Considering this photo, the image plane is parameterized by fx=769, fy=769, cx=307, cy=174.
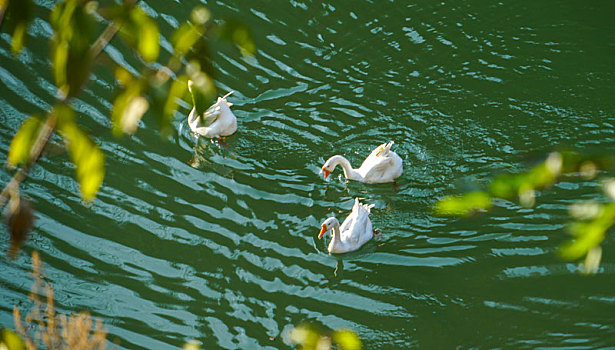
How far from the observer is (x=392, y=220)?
5.93 meters

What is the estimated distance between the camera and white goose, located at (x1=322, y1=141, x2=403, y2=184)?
6.06m

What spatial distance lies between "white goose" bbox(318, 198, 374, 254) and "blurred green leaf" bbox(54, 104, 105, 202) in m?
4.52

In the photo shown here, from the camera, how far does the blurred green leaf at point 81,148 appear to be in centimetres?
93

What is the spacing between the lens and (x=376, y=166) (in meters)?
6.09

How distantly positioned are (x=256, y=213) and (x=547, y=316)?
7.30ft

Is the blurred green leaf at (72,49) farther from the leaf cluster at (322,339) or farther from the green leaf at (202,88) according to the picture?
the leaf cluster at (322,339)

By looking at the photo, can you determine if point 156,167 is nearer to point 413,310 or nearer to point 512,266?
point 413,310

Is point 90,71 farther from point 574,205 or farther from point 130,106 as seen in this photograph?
point 574,205

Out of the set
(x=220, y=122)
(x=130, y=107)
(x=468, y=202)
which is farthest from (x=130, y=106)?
(x=220, y=122)

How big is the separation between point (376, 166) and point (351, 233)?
763mm

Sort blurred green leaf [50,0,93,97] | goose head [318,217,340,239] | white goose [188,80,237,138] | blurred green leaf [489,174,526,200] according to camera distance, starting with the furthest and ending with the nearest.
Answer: white goose [188,80,237,138] < goose head [318,217,340,239] < blurred green leaf [489,174,526,200] < blurred green leaf [50,0,93,97]

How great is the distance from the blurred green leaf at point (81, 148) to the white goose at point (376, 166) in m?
5.13

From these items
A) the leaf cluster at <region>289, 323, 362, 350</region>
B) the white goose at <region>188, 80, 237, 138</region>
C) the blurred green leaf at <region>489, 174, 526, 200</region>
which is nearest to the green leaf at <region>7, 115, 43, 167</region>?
the leaf cluster at <region>289, 323, 362, 350</region>

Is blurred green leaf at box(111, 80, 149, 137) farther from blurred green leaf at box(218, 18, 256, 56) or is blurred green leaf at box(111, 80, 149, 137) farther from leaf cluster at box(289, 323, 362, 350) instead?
leaf cluster at box(289, 323, 362, 350)
